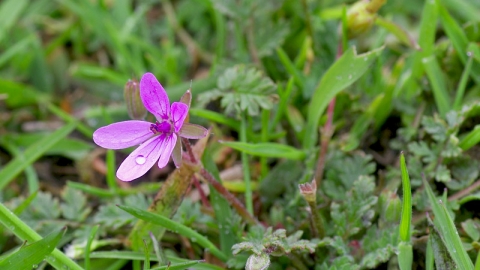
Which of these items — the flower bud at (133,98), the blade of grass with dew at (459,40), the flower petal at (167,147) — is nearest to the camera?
the flower petal at (167,147)

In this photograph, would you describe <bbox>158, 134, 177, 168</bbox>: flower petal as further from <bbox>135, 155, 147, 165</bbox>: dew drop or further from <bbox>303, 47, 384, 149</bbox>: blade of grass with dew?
<bbox>303, 47, 384, 149</bbox>: blade of grass with dew

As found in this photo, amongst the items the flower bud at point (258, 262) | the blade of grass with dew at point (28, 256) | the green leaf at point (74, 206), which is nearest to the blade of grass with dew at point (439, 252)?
the flower bud at point (258, 262)

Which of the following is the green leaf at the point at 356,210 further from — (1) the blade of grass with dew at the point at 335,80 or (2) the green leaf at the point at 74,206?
(2) the green leaf at the point at 74,206

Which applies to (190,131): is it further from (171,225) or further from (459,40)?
(459,40)

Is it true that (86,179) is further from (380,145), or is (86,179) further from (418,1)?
(418,1)

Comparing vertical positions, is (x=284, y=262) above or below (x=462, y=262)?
above

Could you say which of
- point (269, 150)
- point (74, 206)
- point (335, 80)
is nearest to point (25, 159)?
point (74, 206)

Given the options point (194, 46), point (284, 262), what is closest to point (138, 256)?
point (284, 262)
